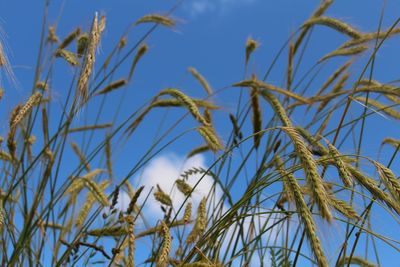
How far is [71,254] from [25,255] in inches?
11.8

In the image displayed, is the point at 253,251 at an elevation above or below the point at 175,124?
below

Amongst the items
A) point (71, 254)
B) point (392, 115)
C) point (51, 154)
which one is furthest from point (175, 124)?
point (392, 115)

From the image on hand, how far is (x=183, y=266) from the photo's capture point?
5.33 ft

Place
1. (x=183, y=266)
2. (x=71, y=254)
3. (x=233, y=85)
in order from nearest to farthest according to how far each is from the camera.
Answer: (x=183, y=266) → (x=71, y=254) → (x=233, y=85)

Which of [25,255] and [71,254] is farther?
[25,255]

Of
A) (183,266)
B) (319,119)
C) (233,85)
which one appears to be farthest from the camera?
(319,119)

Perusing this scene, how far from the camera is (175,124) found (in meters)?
2.91

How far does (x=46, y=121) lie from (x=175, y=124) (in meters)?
0.75

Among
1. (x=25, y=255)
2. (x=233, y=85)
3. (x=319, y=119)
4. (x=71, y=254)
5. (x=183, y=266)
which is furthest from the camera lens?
(x=319, y=119)

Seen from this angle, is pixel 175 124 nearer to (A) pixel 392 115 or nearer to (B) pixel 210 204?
(B) pixel 210 204

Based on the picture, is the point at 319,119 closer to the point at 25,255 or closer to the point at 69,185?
the point at 69,185

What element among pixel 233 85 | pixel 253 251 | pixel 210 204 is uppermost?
pixel 233 85

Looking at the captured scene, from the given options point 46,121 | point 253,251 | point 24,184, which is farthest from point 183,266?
point 46,121

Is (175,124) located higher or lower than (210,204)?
higher
